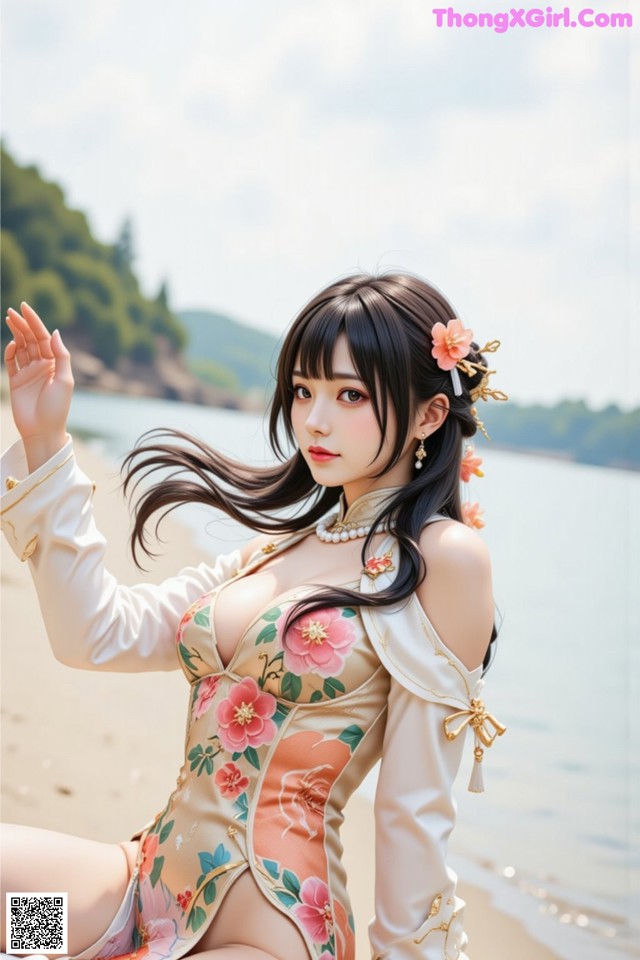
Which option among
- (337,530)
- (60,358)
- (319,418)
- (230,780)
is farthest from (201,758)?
(60,358)

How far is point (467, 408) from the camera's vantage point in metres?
1.81

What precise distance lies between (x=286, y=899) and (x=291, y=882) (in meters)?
0.02

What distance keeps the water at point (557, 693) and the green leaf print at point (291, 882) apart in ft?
1.77

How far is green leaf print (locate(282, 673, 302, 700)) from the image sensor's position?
162cm

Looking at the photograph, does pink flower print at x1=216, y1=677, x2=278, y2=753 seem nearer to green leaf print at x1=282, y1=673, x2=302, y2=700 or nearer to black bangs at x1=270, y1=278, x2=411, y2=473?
green leaf print at x1=282, y1=673, x2=302, y2=700

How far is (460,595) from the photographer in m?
1.63

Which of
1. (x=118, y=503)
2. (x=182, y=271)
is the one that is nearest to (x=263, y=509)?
(x=118, y=503)

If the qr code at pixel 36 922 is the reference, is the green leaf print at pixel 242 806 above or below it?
above

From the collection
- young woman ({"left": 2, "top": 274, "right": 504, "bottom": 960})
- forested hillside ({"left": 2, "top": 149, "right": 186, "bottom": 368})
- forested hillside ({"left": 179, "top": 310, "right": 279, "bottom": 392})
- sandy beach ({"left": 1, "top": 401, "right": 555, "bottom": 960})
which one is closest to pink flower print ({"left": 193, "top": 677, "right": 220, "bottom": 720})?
young woman ({"left": 2, "top": 274, "right": 504, "bottom": 960})

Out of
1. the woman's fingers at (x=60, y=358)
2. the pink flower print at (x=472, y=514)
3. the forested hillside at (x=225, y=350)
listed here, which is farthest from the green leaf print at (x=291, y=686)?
the forested hillside at (x=225, y=350)

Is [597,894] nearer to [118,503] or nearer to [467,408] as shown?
[467,408]

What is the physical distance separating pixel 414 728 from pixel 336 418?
0.46 meters

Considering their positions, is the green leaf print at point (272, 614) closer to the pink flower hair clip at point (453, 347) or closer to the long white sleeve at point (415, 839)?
the long white sleeve at point (415, 839)

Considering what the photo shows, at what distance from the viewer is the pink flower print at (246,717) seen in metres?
1.62
